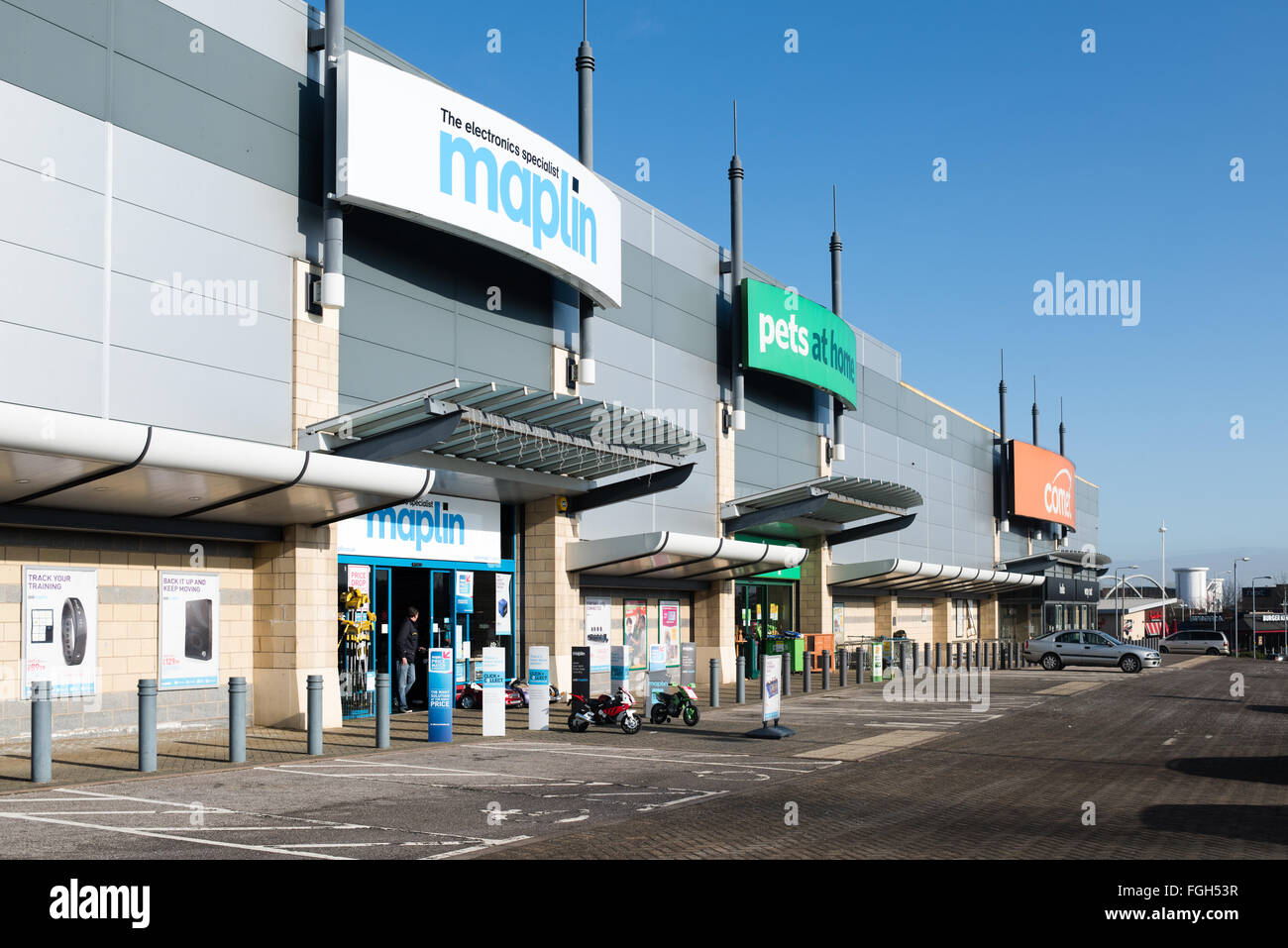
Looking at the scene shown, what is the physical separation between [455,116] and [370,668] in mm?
9727

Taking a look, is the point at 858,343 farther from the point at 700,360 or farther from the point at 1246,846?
the point at 1246,846

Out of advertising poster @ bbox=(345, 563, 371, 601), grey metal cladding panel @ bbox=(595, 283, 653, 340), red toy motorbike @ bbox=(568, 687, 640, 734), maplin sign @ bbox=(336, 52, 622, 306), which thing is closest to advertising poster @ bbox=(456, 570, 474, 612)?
advertising poster @ bbox=(345, 563, 371, 601)

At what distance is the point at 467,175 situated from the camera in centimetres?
2089

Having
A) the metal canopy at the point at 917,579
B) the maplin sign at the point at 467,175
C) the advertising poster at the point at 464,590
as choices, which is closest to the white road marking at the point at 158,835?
the maplin sign at the point at 467,175

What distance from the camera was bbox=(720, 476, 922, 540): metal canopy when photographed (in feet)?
98.6

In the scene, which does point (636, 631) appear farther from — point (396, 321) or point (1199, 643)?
point (1199, 643)

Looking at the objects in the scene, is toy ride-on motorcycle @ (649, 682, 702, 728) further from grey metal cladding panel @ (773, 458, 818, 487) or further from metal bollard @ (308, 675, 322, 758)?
grey metal cladding panel @ (773, 458, 818, 487)

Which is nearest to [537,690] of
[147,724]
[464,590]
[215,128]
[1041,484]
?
[464,590]

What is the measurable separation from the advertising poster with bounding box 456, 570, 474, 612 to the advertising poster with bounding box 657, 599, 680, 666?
7805mm

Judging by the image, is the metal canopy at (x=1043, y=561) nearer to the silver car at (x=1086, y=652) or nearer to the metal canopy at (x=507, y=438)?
the silver car at (x=1086, y=652)

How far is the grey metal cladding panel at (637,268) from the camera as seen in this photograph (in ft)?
92.4

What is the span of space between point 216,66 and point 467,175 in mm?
4567

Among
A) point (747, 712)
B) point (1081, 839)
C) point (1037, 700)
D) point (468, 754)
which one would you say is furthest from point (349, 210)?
point (1037, 700)

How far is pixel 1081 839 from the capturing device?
9930mm
